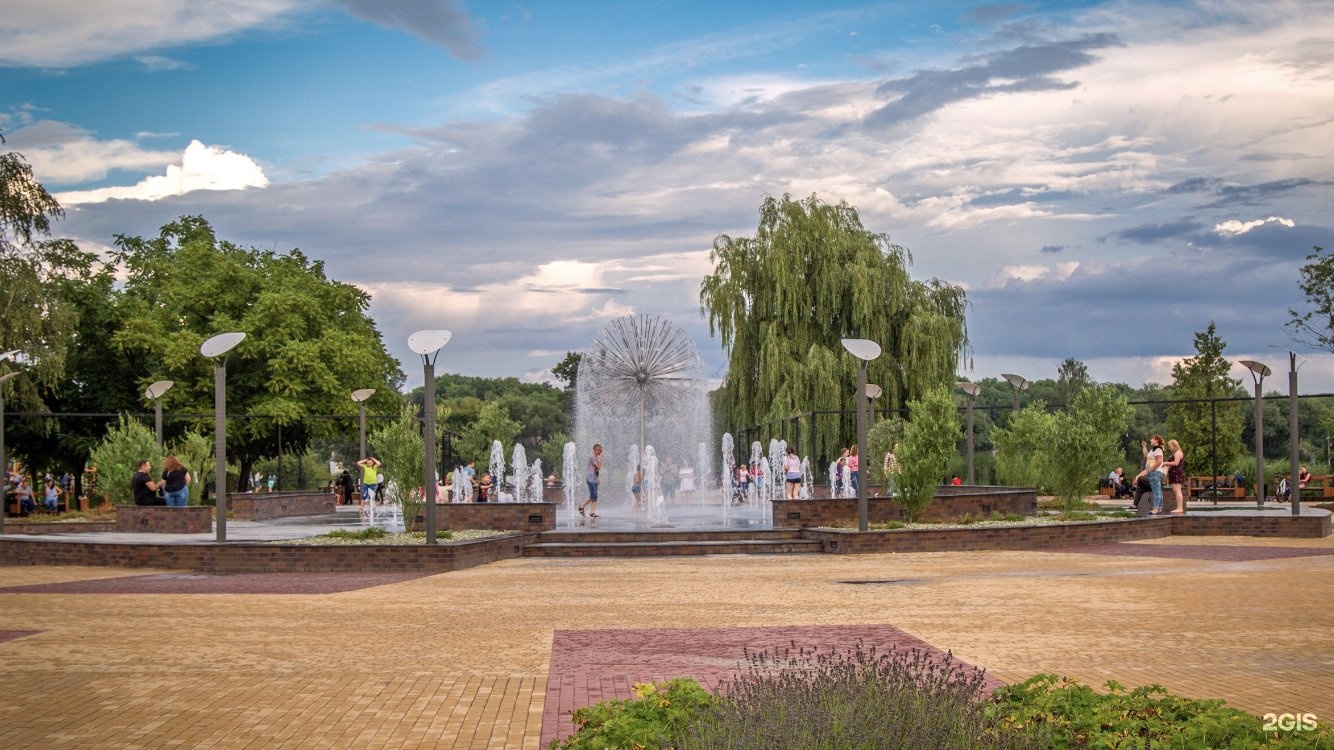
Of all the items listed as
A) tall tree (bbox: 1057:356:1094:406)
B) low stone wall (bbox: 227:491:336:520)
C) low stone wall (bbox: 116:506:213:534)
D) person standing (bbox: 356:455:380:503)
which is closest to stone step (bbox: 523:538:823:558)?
low stone wall (bbox: 116:506:213:534)

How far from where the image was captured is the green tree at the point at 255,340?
43.4 m

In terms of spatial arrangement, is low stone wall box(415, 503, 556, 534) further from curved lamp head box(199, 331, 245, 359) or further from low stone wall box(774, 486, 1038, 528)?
curved lamp head box(199, 331, 245, 359)

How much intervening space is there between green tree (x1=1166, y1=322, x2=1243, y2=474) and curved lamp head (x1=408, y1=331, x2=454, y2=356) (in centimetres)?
2917

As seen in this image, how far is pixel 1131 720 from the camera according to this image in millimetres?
6637

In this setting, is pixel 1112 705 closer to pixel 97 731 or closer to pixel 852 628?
pixel 852 628

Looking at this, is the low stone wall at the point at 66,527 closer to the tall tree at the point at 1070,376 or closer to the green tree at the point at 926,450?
the green tree at the point at 926,450

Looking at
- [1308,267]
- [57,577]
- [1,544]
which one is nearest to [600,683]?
[57,577]

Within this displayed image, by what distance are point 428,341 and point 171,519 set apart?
9884 mm

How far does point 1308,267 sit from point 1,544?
127 feet

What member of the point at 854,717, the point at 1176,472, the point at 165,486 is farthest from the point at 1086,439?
the point at 854,717

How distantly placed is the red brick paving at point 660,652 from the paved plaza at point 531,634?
47 mm

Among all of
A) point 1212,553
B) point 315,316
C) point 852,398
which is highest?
point 315,316

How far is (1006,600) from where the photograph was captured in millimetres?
13922

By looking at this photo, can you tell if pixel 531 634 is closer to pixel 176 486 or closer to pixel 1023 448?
pixel 176 486
